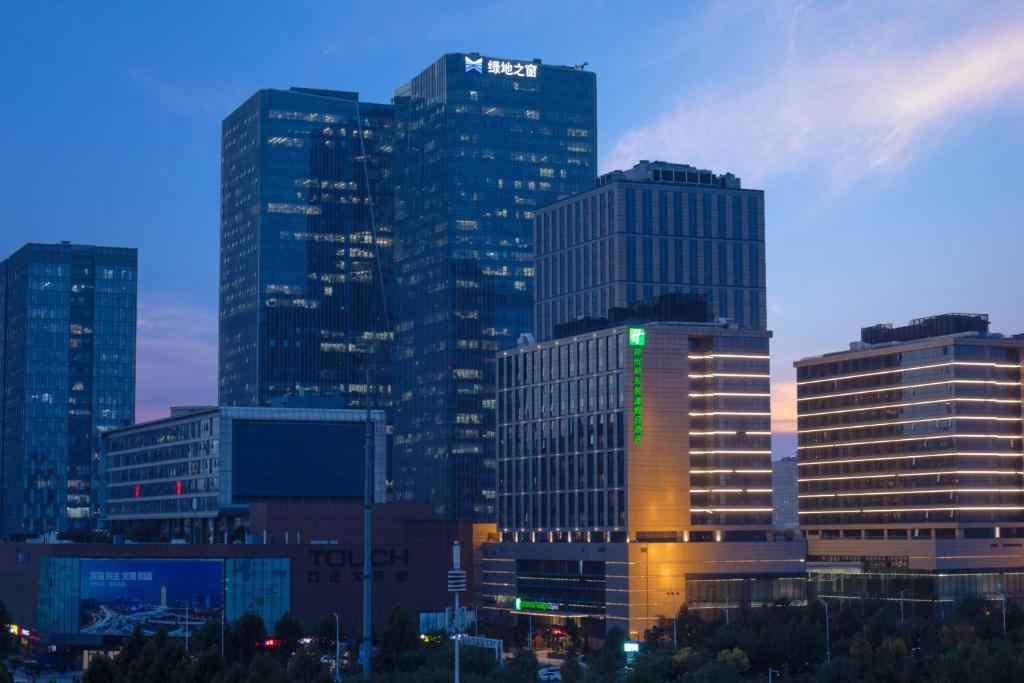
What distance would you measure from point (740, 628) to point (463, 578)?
→ 7755 cm

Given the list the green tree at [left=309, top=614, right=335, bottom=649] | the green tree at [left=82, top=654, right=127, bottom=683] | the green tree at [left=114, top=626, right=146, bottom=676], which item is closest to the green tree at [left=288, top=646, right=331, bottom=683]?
the green tree at [left=114, top=626, right=146, bottom=676]

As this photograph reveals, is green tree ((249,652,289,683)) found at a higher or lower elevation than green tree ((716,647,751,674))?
higher

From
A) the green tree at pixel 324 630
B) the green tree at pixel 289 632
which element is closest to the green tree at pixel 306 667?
the green tree at pixel 289 632

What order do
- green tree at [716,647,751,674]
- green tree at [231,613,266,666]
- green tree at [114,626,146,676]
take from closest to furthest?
green tree at [114,626,146,676]
green tree at [716,647,751,674]
green tree at [231,613,266,666]

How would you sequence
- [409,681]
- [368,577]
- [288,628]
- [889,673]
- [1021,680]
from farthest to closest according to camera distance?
1. [288,628]
2. [889,673]
3. [1021,680]
4. [409,681]
5. [368,577]

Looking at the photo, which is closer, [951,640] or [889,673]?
[889,673]

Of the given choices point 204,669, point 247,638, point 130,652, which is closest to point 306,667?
point 204,669

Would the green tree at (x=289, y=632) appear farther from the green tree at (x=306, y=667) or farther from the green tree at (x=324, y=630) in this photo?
the green tree at (x=306, y=667)

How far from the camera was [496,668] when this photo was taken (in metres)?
143

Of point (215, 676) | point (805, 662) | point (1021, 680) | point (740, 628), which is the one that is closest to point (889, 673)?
point (1021, 680)

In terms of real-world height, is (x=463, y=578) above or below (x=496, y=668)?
above

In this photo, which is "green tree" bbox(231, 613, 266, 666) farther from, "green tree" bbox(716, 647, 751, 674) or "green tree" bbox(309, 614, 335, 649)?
"green tree" bbox(716, 647, 751, 674)

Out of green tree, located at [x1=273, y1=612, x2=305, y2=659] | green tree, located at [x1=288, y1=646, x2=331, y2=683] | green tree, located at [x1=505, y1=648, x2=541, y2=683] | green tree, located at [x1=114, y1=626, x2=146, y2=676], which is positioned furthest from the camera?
green tree, located at [x1=273, y1=612, x2=305, y2=659]

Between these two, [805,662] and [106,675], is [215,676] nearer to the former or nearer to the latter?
[106,675]
